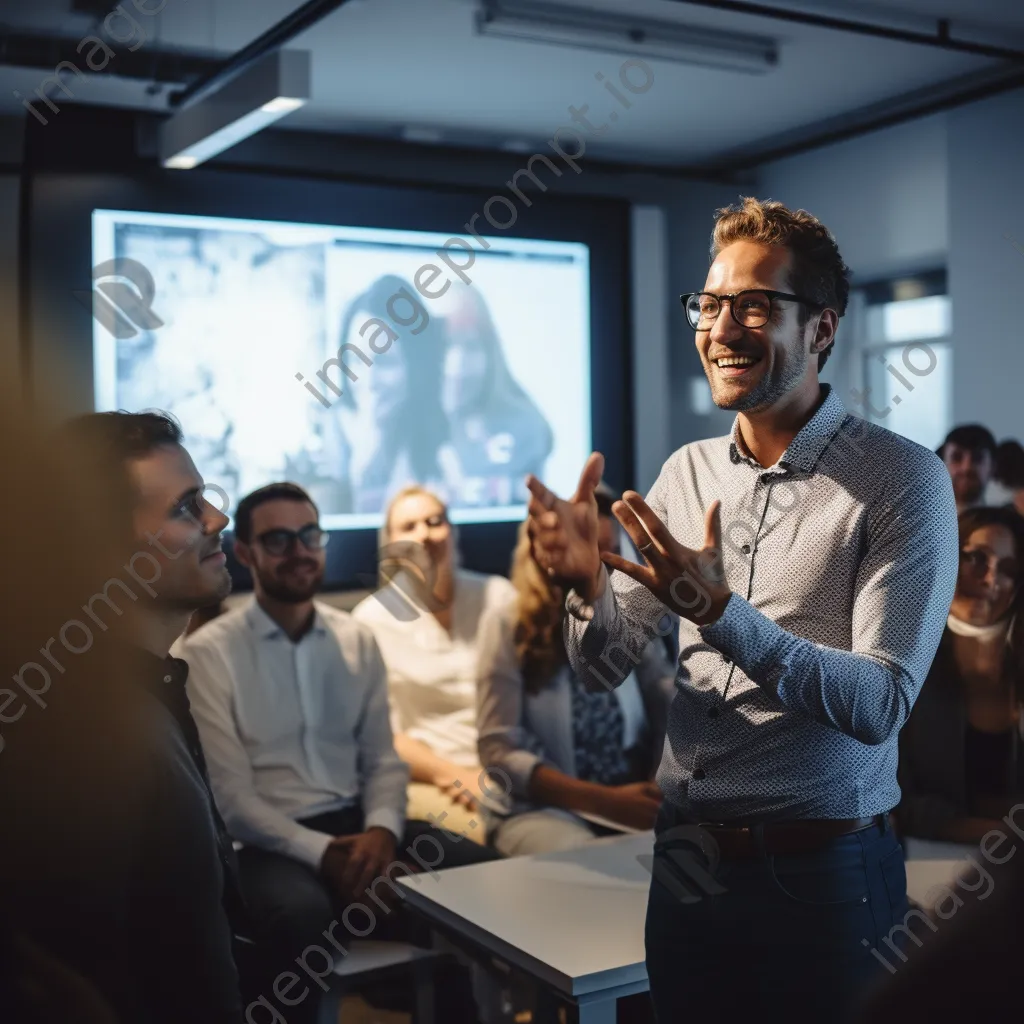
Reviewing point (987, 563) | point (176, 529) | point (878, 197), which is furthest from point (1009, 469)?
point (176, 529)

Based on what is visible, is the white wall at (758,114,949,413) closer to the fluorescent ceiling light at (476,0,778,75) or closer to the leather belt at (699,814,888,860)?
the fluorescent ceiling light at (476,0,778,75)

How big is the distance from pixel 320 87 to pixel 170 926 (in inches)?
189

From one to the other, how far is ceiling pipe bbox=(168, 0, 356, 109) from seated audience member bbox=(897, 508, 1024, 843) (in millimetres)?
2497

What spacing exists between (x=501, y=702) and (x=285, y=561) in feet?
2.25

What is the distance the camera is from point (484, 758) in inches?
116

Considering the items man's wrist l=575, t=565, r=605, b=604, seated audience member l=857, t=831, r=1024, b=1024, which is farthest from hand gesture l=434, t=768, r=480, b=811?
seated audience member l=857, t=831, r=1024, b=1024

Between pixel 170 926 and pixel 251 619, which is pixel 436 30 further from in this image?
pixel 170 926

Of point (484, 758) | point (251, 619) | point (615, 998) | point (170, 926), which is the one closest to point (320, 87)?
point (251, 619)

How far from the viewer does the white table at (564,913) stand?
5.59 feet

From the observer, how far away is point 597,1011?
1.70 m

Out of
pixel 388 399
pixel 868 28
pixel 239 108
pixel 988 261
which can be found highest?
pixel 868 28

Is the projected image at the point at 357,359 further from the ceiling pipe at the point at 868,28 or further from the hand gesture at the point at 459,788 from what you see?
the hand gesture at the point at 459,788

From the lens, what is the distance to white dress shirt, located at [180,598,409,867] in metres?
2.75

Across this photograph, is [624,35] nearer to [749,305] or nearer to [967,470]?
[967,470]
